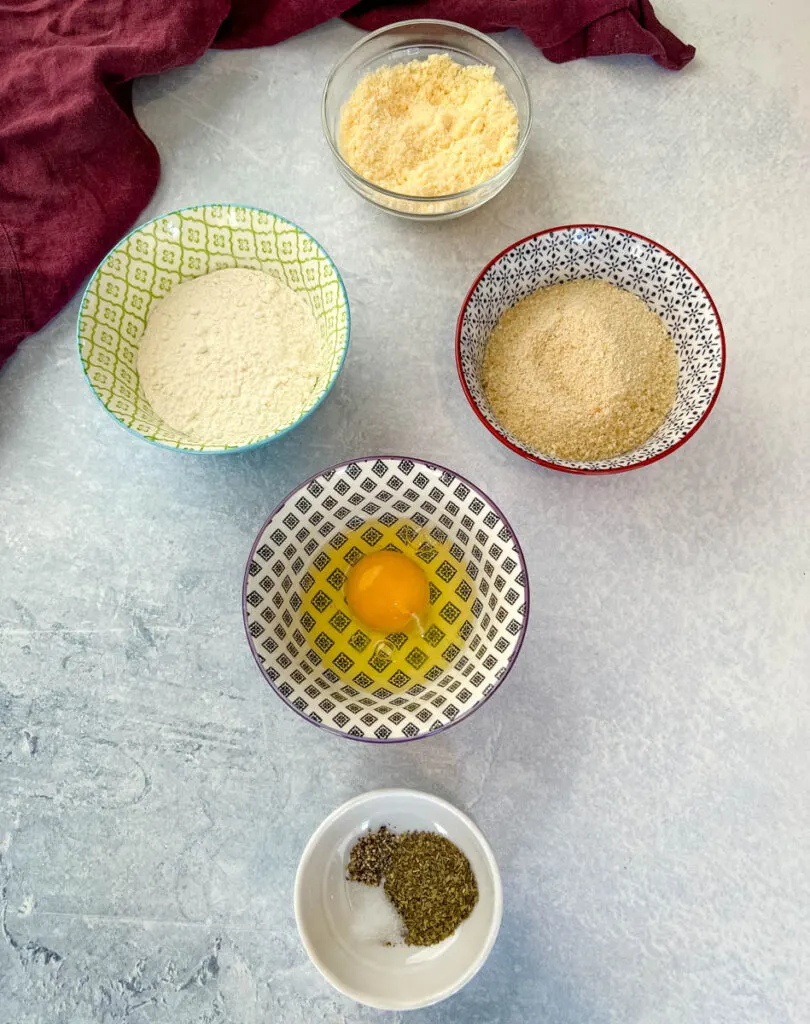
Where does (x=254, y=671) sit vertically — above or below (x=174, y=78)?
below

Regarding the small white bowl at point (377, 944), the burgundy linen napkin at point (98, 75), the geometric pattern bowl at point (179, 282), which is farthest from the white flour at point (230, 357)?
the small white bowl at point (377, 944)

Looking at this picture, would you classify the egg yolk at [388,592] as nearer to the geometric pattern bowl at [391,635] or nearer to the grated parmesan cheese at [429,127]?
the geometric pattern bowl at [391,635]

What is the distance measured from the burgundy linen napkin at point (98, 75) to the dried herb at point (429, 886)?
1.20 meters

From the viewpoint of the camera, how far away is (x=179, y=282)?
5.26 ft

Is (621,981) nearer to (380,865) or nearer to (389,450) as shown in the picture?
(380,865)

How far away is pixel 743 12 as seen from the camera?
180 cm

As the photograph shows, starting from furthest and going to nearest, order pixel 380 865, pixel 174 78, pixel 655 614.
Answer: pixel 174 78 → pixel 655 614 → pixel 380 865

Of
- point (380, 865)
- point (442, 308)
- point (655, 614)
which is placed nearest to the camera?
point (380, 865)

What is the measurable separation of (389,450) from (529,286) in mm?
406

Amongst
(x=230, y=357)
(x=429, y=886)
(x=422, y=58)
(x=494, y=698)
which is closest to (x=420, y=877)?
(x=429, y=886)

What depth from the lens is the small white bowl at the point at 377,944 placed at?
1.36 m

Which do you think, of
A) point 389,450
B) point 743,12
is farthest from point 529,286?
point 743,12

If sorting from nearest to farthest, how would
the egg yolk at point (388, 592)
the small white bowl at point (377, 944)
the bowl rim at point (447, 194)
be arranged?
the small white bowl at point (377, 944) → the egg yolk at point (388, 592) → the bowl rim at point (447, 194)

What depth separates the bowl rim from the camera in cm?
157
